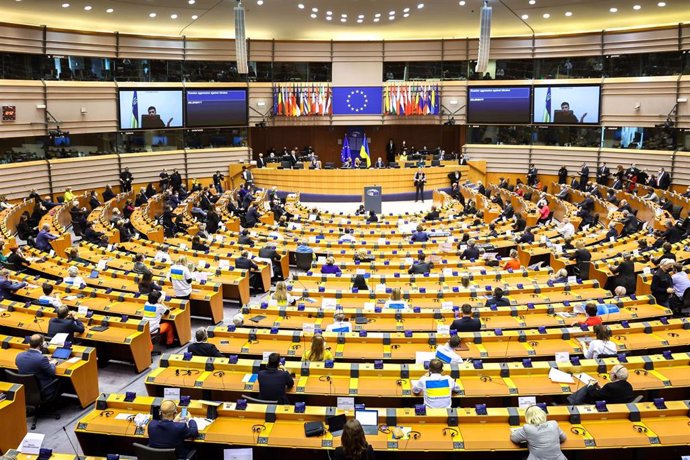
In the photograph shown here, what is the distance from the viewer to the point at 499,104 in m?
36.2

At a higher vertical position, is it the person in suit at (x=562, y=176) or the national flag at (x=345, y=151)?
the national flag at (x=345, y=151)

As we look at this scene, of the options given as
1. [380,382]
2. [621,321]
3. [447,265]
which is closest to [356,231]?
[447,265]

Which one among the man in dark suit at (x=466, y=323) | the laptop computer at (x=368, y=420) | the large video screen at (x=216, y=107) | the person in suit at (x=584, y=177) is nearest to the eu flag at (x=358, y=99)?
the large video screen at (x=216, y=107)

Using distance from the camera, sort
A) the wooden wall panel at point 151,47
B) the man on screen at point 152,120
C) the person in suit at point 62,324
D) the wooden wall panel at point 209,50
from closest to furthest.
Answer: the person in suit at point 62,324 → the wooden wall panel at point 151,47 → the man on screen at point 152,120 → the wooden wall panel at point 209,50

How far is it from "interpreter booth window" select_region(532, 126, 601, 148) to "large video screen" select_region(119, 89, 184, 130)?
2114 centimetres

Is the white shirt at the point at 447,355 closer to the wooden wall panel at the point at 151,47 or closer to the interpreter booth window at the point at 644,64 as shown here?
the interpreter booth window at the point at 644,64

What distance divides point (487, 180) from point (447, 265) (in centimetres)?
2117

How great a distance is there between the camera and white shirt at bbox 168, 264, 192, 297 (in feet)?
45.8

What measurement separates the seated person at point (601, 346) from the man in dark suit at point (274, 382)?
506 cm

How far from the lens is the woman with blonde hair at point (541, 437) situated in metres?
6.95

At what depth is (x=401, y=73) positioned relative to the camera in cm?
3784

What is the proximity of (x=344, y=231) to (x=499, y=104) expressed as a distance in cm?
1854

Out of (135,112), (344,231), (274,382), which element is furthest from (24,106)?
(274,382)

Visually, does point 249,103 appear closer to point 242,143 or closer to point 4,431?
point 242,143
